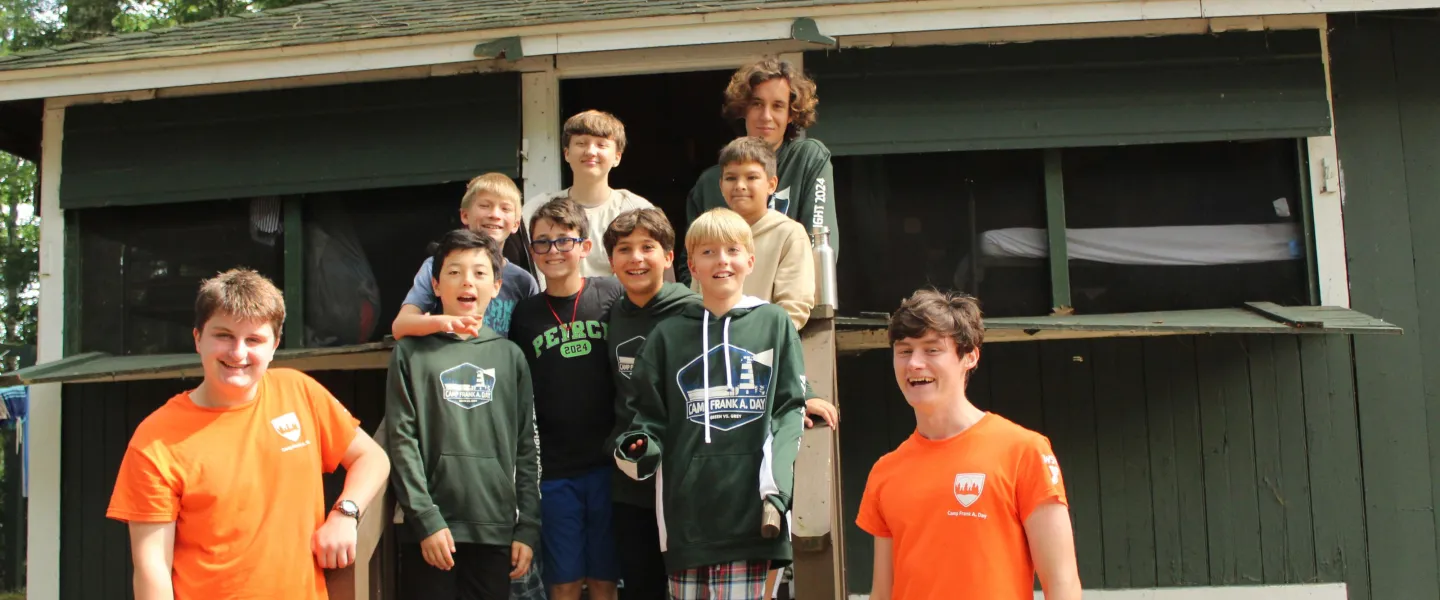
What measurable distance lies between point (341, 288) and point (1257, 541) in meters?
4.67

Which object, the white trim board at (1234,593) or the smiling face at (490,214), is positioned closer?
the smiling face at (490,214)

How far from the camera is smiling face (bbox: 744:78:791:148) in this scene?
16.4 feet

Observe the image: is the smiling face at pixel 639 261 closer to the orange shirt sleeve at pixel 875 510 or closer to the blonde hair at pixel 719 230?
the blonde hair at pixel 719 230

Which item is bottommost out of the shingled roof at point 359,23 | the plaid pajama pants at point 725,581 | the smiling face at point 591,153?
the plaid pajama pants at point 725,581

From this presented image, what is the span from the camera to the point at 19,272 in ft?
62.2

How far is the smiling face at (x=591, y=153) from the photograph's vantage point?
489 centimetres

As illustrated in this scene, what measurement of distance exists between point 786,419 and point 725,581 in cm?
51

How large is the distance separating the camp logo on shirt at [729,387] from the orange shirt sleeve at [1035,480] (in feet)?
2.94

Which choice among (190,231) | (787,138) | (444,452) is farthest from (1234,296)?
(190,231)

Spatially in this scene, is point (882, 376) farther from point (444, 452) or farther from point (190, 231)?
point (190, 231)

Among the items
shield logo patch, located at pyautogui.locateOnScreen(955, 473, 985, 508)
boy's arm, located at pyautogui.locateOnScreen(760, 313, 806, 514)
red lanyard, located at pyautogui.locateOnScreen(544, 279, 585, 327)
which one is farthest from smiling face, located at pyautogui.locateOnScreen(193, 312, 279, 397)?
shield logo patch, located at pyautogui.locateOnScreen(955, 473, 985, 508)

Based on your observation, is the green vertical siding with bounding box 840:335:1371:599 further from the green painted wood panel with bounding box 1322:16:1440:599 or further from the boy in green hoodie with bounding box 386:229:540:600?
the boy in green hoodie with bounding box 386:229:540:600

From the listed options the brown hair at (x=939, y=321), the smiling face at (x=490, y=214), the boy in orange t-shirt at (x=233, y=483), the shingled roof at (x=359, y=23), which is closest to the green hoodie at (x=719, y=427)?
the brown hair at (x=939, y=321)

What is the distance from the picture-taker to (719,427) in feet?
12.2
